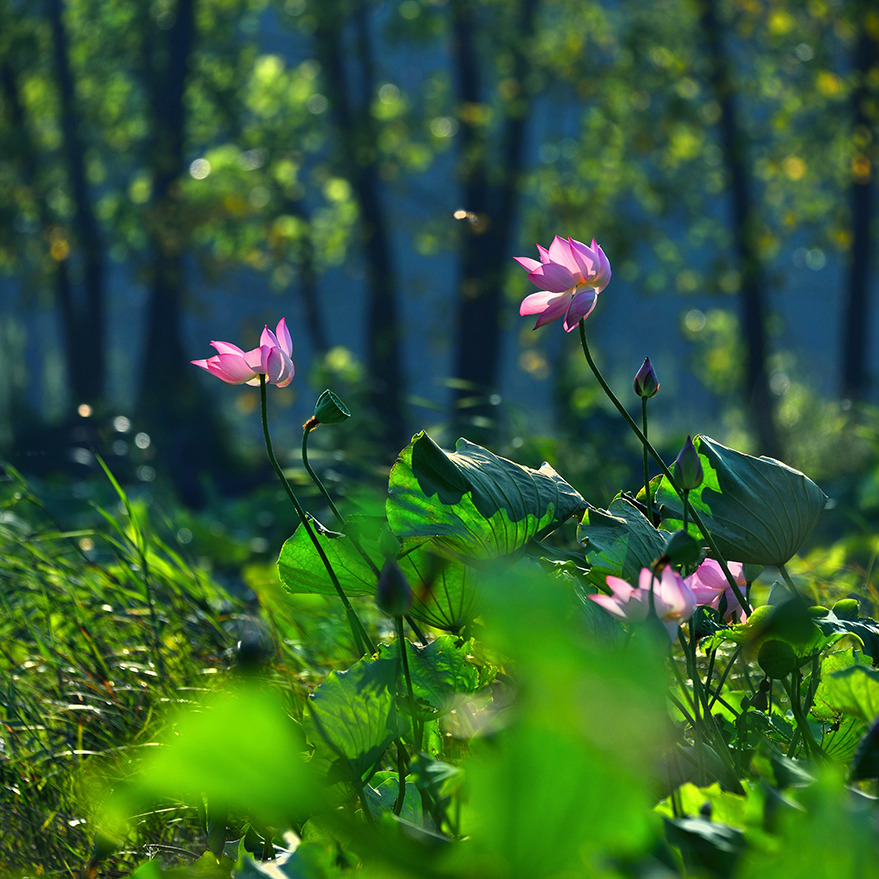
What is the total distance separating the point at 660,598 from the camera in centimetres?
→ 70

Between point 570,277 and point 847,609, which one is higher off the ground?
point 570,277

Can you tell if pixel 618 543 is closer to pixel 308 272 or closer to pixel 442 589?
pixel 442 589

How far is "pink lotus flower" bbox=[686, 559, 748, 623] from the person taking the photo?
2.79 ft

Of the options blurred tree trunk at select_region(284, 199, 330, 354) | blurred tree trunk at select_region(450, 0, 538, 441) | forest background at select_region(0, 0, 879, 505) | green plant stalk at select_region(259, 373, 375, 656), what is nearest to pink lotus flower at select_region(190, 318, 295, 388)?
green plant stalk at select_region(259, 373, 375, 656)

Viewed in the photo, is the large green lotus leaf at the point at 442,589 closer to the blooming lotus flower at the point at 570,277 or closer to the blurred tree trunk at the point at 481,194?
the blooming lotus flower at the point at 570,277

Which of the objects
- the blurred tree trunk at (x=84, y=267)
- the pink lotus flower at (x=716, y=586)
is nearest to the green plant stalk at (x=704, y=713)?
the pink lotus flower at (x=716, y=586)

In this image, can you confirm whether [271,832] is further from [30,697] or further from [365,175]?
[365,175]

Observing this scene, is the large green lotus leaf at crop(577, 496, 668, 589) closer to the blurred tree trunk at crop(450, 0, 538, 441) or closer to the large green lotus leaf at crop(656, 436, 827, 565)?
the large green lotus leaf at crop(656, 436, 827, 565)

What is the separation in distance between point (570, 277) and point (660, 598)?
1.07ft

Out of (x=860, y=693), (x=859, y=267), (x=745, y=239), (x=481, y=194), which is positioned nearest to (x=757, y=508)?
(x=860, y=693)

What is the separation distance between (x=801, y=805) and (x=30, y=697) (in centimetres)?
108

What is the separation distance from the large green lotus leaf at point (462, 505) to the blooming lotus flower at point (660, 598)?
0.21m

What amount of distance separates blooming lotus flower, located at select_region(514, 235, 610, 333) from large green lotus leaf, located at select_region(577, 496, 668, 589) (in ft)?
0.61

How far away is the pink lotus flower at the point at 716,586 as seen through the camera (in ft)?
2.79
